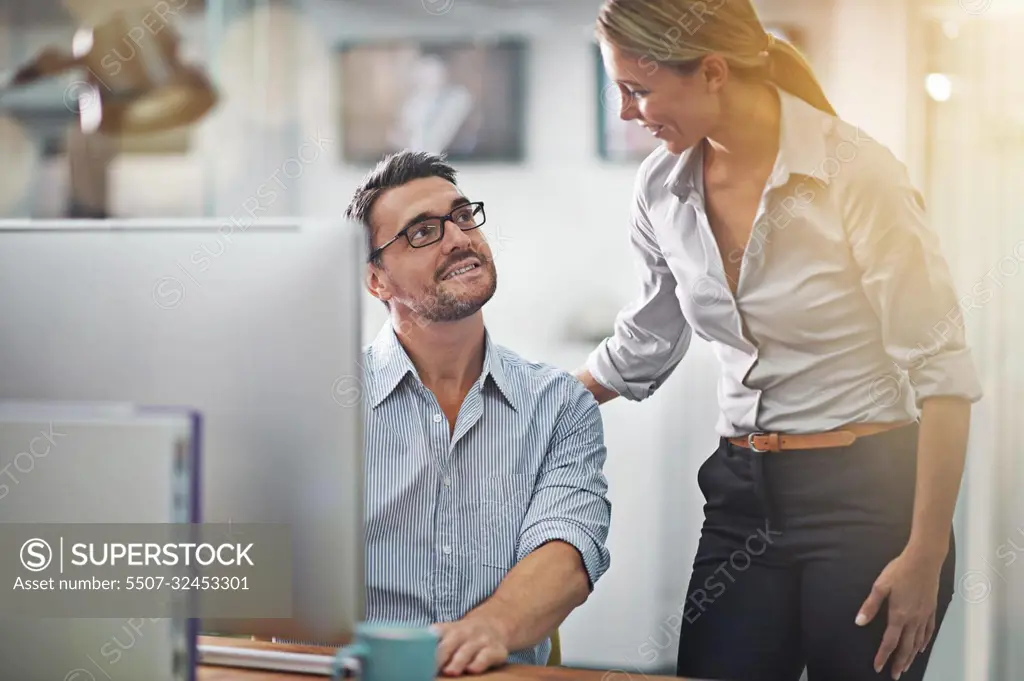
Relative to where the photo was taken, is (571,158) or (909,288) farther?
(571,158)

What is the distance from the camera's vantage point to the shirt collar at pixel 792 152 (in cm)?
176

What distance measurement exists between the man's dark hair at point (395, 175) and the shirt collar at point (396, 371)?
0.67 feet

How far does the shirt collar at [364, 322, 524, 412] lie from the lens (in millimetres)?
1689

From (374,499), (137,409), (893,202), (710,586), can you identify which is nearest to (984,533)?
(710,586)

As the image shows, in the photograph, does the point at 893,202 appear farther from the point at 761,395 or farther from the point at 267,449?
the point at 267,449

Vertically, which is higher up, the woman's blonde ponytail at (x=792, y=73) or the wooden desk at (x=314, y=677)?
the woman's blonde ponytail at (x=792, y=73)

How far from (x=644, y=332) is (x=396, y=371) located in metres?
0.57

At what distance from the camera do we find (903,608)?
1777mm

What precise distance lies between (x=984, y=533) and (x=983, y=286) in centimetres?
50

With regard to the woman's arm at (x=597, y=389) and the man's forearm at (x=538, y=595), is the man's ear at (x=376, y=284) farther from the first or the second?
the man's forearm at (x=538, y=595)

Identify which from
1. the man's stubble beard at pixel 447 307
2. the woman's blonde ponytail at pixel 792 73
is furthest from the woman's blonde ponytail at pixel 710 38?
the man's stubble beard at pixel 447 307

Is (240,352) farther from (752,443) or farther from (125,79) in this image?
(125,79)

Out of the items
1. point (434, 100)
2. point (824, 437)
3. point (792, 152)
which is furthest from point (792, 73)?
point (434, 100)

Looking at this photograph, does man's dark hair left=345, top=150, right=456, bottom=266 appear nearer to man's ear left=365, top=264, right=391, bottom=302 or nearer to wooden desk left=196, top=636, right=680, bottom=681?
man's ear left=365, top=264, right=391, bottom=302
